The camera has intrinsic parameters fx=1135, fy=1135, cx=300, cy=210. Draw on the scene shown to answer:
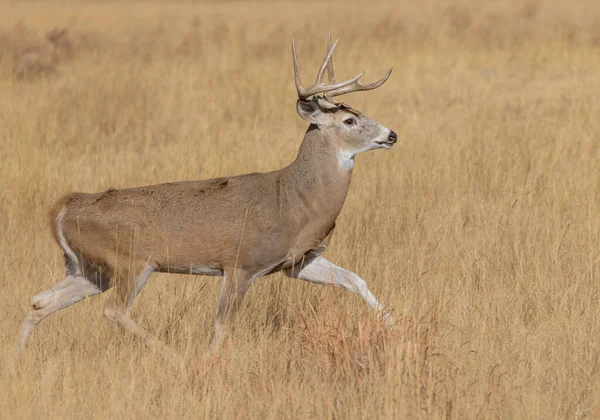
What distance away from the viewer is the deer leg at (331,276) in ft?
20.8

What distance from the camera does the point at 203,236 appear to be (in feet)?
20.7

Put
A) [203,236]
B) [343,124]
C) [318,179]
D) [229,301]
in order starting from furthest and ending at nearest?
[343,124] → [318,179] → [203,236] → [229,301]

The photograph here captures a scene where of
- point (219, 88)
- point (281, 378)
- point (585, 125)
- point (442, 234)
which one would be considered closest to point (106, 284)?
point (281, 378)

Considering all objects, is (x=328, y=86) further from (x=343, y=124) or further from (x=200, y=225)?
(x=200, y=225)

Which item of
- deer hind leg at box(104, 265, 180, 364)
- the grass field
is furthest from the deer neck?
deer hind leg at box(104, 265, 180, 364)

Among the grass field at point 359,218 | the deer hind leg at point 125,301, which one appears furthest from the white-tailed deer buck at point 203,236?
the grass field at point 359,218

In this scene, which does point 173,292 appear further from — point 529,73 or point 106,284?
point 529,73

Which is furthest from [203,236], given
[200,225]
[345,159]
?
[345,159]

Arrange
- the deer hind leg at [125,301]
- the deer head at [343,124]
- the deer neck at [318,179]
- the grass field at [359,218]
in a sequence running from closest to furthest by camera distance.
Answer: the grass field at [359,218] → the deer hind leg at [125,301] → the deer neck at [318,179] → the deer head at [343,124]

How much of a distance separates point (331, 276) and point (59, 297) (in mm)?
1526

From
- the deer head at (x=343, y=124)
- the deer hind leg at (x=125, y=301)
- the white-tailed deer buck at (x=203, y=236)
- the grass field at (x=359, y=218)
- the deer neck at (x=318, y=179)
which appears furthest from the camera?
the deer head at (x=343, y=124)

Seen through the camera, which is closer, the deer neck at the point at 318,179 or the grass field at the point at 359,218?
the grass field at the point at 359,218

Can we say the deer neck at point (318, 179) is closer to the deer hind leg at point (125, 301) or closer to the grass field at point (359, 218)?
the grass field at point (359, 218)

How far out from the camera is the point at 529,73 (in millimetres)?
14352
